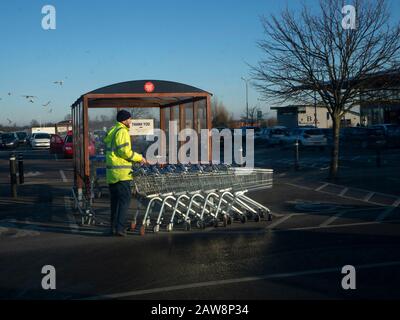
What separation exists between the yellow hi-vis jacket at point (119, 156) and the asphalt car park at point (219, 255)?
1.05 meters

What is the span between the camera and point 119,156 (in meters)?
9.87

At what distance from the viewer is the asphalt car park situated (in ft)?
21.5

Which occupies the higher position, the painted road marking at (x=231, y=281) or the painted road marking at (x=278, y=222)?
the painted road marking at (x=278, y=222)

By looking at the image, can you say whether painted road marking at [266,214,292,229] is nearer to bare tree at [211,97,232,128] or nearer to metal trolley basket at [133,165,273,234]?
metal trolley basket at [133,165,273,234]

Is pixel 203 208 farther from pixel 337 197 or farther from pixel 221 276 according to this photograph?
pixel 337 197

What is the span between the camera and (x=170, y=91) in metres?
13.0

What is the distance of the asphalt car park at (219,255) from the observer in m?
6.55

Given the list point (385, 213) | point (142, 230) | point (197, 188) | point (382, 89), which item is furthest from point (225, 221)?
point (382, 89)

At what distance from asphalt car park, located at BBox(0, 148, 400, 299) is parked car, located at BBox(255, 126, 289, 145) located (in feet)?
97.8

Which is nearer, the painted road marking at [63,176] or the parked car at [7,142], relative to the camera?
the painted road marking at [63,176]

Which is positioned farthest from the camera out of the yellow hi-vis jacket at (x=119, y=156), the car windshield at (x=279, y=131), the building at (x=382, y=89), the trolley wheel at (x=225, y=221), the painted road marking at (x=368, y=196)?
the car windshield at (x=279, y=131)

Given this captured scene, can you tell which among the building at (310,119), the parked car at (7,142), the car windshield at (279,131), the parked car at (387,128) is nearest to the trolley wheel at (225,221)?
the parked car at (387,128)

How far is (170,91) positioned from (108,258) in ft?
18.2

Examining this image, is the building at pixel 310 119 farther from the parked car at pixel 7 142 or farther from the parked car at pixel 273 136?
the parked car at pixel 7 142
